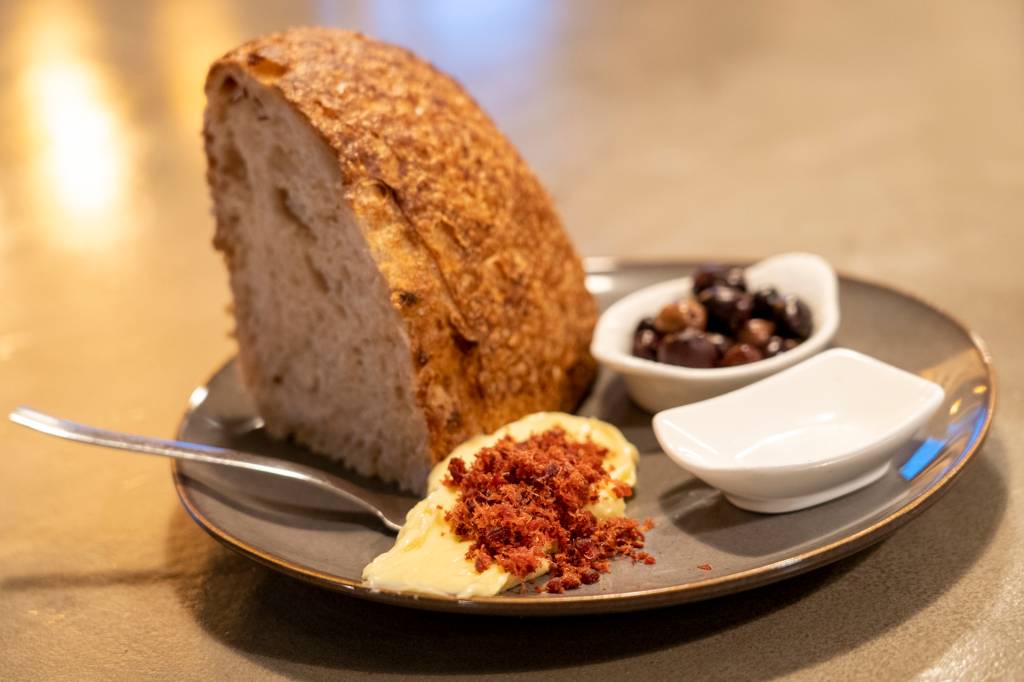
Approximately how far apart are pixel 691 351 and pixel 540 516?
0.66m

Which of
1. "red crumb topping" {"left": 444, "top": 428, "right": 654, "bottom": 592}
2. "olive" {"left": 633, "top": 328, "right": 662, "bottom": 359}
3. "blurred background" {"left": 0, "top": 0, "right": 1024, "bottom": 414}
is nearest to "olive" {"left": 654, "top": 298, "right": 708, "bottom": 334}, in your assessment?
"olive" {"left": 633, "top": 328, "right": 662, "bottom": 359}

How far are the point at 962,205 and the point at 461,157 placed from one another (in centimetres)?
216

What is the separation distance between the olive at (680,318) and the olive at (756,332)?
0.09 m

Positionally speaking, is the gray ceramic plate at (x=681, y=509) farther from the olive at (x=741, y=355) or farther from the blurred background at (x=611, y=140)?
the blurred background at (x=611, y=140)

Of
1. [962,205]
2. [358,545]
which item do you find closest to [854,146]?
[962,205]

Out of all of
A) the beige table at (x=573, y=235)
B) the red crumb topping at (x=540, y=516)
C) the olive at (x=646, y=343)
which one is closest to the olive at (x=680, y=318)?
the olive at (x=646, y=343)

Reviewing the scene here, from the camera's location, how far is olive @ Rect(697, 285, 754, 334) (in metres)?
2.50

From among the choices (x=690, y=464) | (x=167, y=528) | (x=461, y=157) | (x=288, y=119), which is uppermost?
(x=288, y=119)

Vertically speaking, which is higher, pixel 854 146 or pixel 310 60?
pixel 310 60

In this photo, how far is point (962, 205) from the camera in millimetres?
3752

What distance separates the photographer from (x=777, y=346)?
241cm

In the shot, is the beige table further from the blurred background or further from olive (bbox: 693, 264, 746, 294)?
olive (bbox: 693, 264, 746, 294)

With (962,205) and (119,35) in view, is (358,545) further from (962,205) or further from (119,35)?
(119,35)

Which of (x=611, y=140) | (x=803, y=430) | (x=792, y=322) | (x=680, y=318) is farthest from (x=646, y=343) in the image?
(x=611, y=140)
